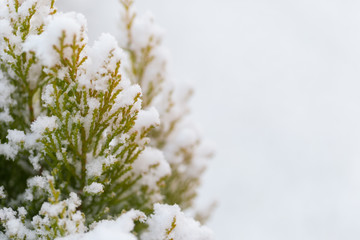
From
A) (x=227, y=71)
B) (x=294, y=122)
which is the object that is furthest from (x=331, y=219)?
(x=227, y=71)

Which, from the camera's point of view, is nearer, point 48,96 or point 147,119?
point 48,96

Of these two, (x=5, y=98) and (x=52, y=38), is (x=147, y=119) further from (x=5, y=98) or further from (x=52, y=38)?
(x=5, y=98)

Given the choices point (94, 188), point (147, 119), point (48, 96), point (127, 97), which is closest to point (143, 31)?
point (147, 119)

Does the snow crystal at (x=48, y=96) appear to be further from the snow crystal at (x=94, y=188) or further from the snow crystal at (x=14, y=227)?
the snow crystal at (x=14, y=227)

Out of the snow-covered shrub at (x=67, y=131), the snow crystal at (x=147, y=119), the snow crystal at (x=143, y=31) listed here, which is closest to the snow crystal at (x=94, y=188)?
the snow-covered shrub at (x=67, y=131)

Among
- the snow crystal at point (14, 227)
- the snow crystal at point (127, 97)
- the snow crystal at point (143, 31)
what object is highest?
the snow crystal at point (143, 31)

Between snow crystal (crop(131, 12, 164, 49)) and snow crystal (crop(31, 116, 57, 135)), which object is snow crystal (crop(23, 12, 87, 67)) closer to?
snow crystal (crop(31, 116, 57, 135))

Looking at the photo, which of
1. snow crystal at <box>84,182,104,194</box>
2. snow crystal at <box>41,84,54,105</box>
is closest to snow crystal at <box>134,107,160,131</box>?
snow crystal at <box>84,182,104,194</box>

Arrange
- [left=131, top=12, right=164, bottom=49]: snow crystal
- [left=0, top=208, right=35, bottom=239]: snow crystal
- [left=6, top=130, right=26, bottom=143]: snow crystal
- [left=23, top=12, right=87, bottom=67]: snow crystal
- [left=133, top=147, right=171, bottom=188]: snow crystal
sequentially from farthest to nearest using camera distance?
1. [left=131, top=12, right=164, bottom=49]: snow crystal
2. [left=133, top=147, right=171, bottom=188]: snow crystal
3. [left=6, top=130, right=26, bottom=143]: snow crystal
4. [left=0, top=208, right=35, bottom=239]: snow crystal
5. [left=23, top=12, right=87, bottom=67]: snow crystal
